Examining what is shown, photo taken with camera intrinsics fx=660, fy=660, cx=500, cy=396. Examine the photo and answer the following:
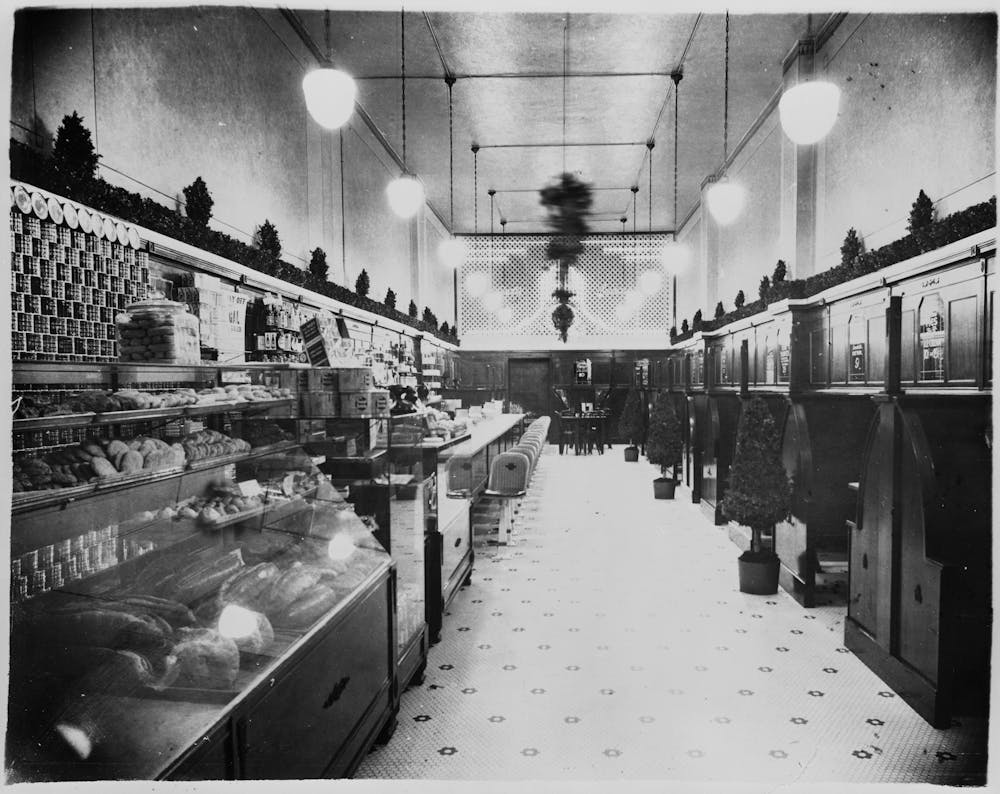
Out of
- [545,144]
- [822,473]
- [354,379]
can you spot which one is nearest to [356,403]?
[354,379]

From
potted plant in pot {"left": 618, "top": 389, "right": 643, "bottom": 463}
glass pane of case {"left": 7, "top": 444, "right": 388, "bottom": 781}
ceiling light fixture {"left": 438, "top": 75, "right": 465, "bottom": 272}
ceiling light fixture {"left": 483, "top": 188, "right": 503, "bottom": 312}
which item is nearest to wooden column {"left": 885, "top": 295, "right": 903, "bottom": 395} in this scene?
glass pane of case {"left": 7, "top": 444, "right": 388, "bottom": 781}

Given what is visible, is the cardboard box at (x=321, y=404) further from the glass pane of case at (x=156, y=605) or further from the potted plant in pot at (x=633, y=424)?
the potted plant in pot at (x=633, y=424)

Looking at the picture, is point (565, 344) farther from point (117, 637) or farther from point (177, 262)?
point (117, 637)

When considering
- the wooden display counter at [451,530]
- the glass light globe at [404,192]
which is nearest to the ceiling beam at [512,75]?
the glass light globe at [404,192]

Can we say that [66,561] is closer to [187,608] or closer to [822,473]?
[187,608]

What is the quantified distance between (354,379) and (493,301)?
1376 cm

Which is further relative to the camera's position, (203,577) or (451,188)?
(451,188)

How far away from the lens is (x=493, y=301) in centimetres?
1644

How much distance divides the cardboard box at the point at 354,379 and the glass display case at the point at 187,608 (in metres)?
0.34

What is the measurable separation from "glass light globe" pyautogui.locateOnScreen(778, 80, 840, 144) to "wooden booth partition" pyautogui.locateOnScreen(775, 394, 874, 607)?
1.93 m

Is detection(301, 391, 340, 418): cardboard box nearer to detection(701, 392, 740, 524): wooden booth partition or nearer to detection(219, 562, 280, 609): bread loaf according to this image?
detection(219, 562, 280, 609): bread loaf

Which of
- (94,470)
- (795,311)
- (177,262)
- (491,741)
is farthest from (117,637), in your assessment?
(795,311)

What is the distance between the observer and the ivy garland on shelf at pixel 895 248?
3.78m

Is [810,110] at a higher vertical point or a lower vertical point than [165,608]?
higher
